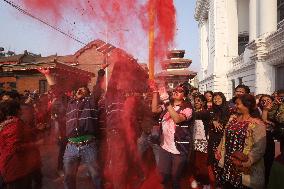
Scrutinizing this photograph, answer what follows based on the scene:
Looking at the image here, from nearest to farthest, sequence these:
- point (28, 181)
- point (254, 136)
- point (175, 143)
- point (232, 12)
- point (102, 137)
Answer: point (254, 136) → point (28, 181) → point (175, 143) → point (102, 137) → point (232, 12)

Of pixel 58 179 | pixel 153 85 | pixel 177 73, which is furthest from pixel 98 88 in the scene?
pixel 177 73

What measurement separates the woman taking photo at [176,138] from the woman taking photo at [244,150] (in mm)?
1123

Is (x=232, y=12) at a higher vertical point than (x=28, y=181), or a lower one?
higher

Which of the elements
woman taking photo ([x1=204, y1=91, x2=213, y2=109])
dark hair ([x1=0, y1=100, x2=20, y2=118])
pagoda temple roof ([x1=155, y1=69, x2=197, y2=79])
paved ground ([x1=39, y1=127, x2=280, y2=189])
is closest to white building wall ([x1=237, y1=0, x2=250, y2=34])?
pagoda temple roof ([x1=155, y1=69, x2=197, y2=79])

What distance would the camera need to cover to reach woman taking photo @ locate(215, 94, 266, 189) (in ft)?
11.9

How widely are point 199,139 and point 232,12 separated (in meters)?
21.6

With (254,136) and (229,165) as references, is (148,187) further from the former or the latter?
(254,136)

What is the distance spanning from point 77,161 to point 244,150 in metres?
2.44

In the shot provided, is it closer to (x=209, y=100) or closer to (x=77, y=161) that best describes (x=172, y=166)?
(x=77, y=161)

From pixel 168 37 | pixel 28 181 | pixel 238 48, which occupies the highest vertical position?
pixel 238 48

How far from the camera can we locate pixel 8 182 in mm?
4062

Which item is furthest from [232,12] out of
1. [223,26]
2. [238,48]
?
[238,48]

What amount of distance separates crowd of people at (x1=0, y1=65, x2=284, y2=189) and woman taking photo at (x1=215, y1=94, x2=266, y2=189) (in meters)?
0.01

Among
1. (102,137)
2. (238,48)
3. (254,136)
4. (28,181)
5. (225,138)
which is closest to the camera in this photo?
(254,136)
